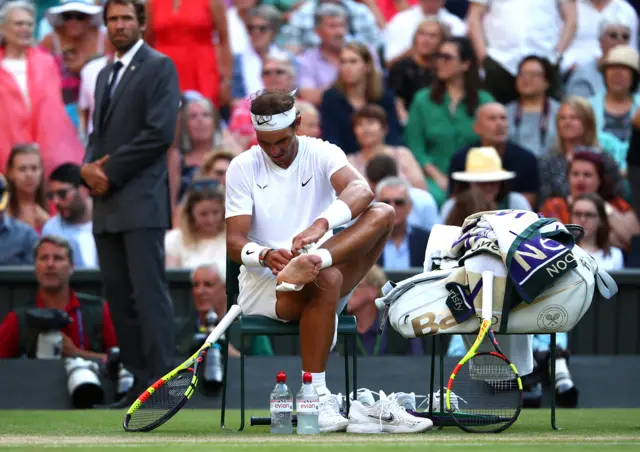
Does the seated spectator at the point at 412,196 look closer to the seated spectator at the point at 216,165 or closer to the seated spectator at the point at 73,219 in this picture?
the seated spectator at the point at 216,165

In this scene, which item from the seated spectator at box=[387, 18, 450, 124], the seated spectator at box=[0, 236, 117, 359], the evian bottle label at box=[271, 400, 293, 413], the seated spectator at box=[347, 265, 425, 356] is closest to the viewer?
the evian bottle label at box=[271, 400, 293, 413]

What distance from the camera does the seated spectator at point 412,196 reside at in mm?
10891

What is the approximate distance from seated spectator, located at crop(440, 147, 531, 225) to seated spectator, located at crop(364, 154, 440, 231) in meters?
0.18

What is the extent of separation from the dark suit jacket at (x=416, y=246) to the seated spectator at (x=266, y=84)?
1831 millimetres

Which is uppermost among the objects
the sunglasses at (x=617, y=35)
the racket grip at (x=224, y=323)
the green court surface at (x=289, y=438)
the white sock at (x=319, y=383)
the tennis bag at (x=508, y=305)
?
the sunglasses at (x=617, y=35)

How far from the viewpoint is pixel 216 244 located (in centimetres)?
1020

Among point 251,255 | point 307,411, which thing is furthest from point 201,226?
point 307,411

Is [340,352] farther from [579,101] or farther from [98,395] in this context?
[579,101]

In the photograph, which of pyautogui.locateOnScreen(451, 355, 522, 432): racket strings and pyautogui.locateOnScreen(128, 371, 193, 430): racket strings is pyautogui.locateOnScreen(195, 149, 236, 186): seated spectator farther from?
pyautogui.locateOnScreen(451, 355, 522, 432): racket strings

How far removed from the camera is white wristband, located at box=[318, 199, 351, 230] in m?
6.26

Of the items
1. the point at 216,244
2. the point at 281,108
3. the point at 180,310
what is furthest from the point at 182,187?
the point at 281,108

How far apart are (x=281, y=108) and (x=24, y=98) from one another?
18.7ft

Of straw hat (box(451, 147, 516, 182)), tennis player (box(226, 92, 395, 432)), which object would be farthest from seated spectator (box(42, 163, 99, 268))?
tennis player (box(226, 92, 395, 432))


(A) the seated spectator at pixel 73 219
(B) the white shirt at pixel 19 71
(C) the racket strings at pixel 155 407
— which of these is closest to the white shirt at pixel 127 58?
(A) the seated spectator at pixel 73 219
